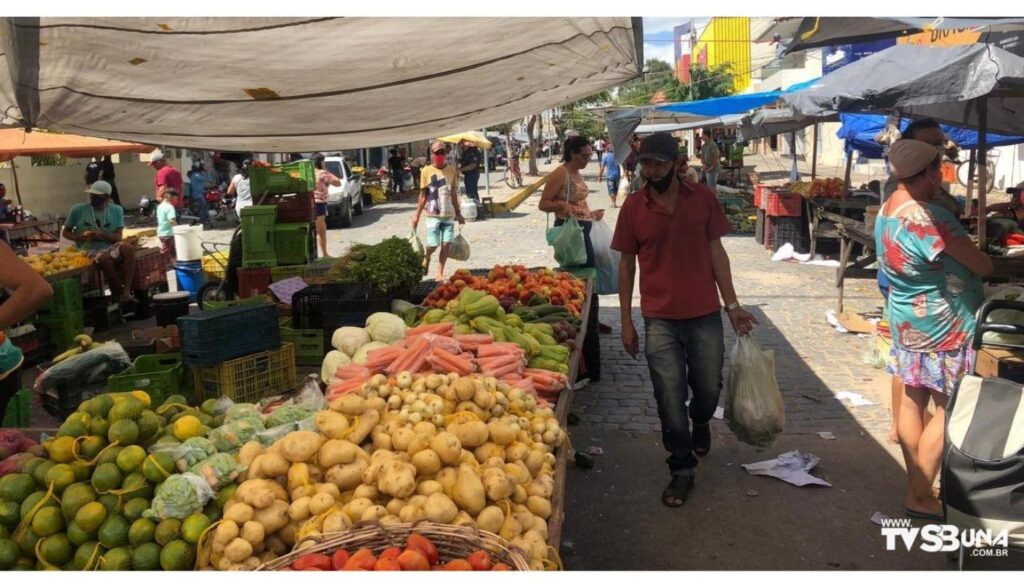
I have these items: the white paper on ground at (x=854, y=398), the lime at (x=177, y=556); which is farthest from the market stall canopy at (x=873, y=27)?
the lime at (x=177, y=556)

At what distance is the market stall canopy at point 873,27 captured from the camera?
5.80m

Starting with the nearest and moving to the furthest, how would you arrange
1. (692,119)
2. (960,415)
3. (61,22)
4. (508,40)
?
1. (61,22)
2. (960,415)
3. (508,40)
4. (692,119)

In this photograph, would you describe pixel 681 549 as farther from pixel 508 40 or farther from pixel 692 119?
pixel 692 119

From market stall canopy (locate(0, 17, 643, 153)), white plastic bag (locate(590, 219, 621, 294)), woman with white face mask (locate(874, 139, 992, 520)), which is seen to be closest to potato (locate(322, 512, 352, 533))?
market stall canopy (locate(0, 17, 643, 153))

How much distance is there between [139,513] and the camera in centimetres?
292

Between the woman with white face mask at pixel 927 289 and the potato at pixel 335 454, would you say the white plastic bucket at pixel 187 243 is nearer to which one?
the potato at pixel 335 454

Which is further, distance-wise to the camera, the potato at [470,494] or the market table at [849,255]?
the market table at [849,255]

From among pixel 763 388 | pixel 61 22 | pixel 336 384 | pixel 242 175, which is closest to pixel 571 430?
pixel 763 388

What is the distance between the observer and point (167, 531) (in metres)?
2.85

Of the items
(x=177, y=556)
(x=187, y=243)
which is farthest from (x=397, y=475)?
(x=187, y=243)

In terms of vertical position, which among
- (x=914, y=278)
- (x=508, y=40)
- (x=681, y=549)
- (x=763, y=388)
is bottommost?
(x=681, y=549)

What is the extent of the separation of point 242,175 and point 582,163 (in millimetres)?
8310

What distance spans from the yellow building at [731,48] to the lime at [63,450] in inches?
1908

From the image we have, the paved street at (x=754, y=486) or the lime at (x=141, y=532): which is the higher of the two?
the lime at (x=141, y=532)
